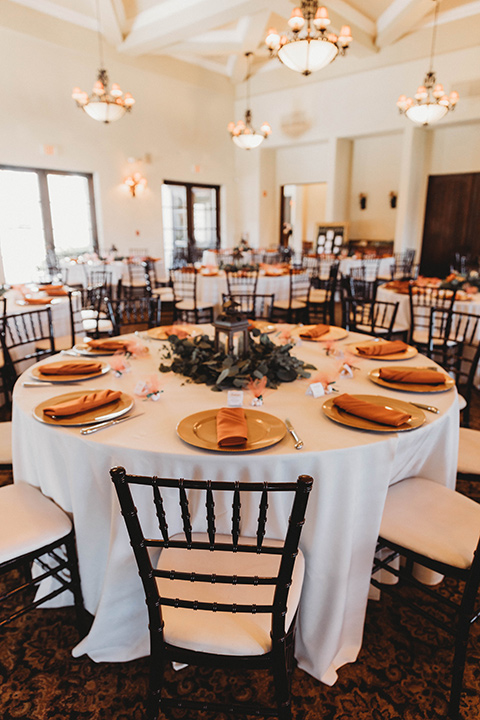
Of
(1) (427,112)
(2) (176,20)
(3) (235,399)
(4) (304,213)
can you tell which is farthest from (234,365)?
(4) (304,213)

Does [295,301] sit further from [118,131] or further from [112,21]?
[112,21]

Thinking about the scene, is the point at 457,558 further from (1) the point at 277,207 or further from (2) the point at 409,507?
(1) the point at 277,207

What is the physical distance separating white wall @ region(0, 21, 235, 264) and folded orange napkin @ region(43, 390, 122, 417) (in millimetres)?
8158

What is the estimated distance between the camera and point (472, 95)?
8.57 metres

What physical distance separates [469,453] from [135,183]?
384 inches

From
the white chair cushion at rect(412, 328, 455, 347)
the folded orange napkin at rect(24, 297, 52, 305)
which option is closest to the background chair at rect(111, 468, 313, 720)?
the white chair cushion at rect(412, 328, 455, 347)

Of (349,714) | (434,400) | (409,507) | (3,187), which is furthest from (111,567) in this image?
(3,187)

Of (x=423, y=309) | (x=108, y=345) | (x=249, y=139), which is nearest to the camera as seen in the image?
(x=108, y=345)

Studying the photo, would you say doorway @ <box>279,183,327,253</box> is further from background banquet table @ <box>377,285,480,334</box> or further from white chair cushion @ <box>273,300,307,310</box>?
background banquet table @ <box>377,285,480,334</box>

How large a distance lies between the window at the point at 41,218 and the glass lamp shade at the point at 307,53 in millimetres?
5183

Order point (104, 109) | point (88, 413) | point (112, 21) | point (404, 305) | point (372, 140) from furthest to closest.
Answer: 1. point (372, 140)
2. point (112, 21)
3. point (104, 109)
4. point (404, 305)
5. point (88, 413)

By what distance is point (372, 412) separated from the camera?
1.55m

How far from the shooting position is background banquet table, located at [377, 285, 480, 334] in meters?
4.08

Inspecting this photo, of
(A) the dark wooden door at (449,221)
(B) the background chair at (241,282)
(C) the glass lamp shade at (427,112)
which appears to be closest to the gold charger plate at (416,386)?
(B) the background chair at (241,282)
